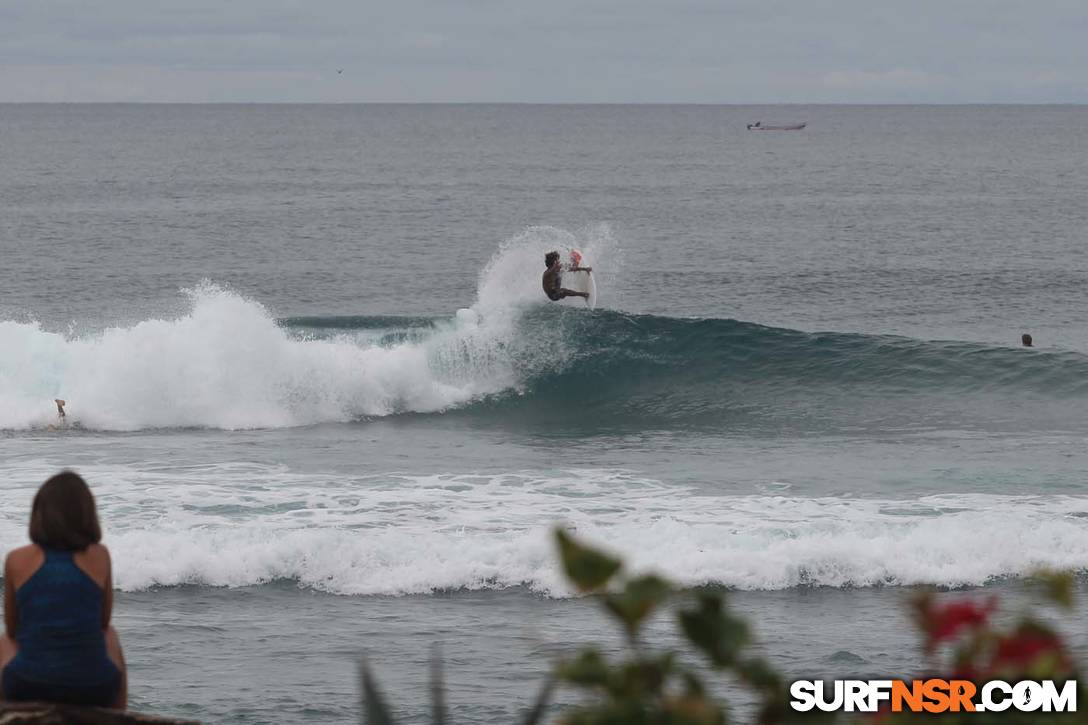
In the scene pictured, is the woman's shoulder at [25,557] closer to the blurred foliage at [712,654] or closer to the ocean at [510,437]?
the ocean at [510,437]

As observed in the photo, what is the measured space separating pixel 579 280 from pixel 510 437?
4.68 metres

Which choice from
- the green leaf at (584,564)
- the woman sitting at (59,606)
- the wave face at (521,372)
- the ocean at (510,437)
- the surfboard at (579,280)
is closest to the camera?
the green leaf at (584,564)

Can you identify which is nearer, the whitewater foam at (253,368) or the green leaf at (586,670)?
the green leaf at (586,670)

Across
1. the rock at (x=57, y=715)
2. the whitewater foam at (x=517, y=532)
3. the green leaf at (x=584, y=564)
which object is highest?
the green leaf at (x=584, y=564)

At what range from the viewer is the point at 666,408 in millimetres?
23688

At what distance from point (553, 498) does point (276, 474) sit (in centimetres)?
354

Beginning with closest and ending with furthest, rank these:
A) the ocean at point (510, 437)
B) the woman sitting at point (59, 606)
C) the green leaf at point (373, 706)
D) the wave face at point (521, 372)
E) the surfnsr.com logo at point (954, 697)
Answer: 1. the surfnsr.com logo at point (954, 697)
2. the green leaf at point (373, 706)
3. the woman sitting at point (59, 606)
4. the ocean at point (510, 437)
5. the wave face at point (521, 372)

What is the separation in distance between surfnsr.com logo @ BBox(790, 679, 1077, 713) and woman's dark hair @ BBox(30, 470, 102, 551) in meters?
2.97

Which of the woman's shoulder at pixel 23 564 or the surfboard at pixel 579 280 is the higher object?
the surfboard at pixel 579 280

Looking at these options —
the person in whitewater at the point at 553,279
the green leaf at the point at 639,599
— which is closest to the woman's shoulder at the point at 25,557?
the green leaf at the point at 639,599

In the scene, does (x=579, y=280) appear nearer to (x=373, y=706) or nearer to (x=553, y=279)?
(x=553, y=279)

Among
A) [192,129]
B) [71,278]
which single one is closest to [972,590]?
[71,278]

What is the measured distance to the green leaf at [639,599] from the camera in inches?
85.4

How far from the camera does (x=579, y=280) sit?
25172 mm
